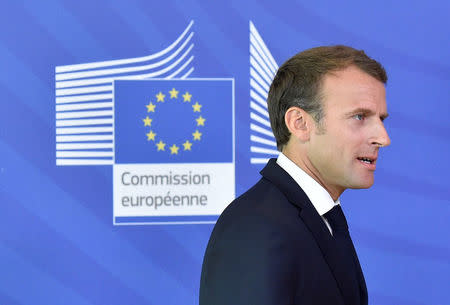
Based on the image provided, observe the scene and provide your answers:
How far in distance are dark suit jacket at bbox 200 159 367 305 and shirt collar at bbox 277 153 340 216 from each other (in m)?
0.05

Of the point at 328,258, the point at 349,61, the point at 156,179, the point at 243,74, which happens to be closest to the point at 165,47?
the point at 243,74

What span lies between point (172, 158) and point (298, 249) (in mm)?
1213

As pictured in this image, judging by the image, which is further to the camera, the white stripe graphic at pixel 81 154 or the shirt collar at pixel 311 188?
the white stripe graphic at pixel 81 154

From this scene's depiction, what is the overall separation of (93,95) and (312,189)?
3.89 feet

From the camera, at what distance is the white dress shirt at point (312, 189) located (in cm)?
98

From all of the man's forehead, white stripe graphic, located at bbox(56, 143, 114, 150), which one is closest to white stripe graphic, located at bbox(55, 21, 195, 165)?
white stripe graphic, located at bbox(56, 143, 114, 150)

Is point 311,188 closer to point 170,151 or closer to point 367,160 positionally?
point 367,160

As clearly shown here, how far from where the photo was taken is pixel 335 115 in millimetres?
980

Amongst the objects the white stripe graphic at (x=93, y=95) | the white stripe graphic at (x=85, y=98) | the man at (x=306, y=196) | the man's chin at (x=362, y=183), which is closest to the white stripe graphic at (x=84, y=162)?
the white stripe graphic at (x=93, y=95)

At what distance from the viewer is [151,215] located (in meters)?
1.99

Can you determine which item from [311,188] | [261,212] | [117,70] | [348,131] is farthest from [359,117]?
[117,70]

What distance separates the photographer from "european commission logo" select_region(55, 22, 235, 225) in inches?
77.9

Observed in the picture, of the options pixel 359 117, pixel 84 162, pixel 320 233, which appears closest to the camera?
pixel 320 233

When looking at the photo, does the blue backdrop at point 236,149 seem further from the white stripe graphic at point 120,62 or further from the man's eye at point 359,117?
the man's eye at point 359,117
